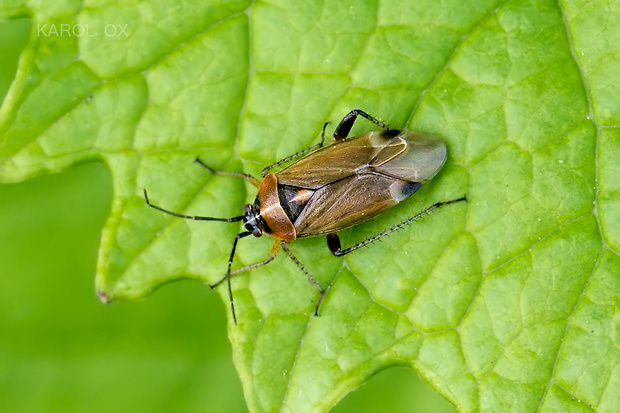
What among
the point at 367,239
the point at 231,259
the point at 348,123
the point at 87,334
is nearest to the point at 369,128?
the point at 348,123

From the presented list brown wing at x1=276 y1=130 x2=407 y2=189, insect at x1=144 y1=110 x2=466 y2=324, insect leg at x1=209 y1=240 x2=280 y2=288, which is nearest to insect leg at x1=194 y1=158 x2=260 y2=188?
insect at x1=144 y1=110 x2=466 y2=324

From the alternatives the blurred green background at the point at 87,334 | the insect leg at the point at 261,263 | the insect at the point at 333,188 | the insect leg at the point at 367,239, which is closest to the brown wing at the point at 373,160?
the insect at the point at 333,188

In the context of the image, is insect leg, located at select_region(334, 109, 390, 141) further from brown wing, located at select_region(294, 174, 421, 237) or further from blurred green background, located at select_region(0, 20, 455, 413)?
blurred green background, located at select_region(0, 20, 455, 413)

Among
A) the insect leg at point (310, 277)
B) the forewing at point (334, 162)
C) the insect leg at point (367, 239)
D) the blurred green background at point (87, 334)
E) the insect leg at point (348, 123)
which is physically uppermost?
the insect leg at point (348, 123)

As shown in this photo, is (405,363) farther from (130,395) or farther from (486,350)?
(130,395)

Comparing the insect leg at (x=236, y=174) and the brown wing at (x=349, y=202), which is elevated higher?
the insect leg at (x=236, y=174)

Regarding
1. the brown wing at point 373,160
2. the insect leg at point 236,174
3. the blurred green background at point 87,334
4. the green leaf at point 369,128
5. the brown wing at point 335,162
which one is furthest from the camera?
the blurred green background at point 87,334

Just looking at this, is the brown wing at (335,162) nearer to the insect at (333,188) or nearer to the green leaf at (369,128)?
the insect at (333,188)
